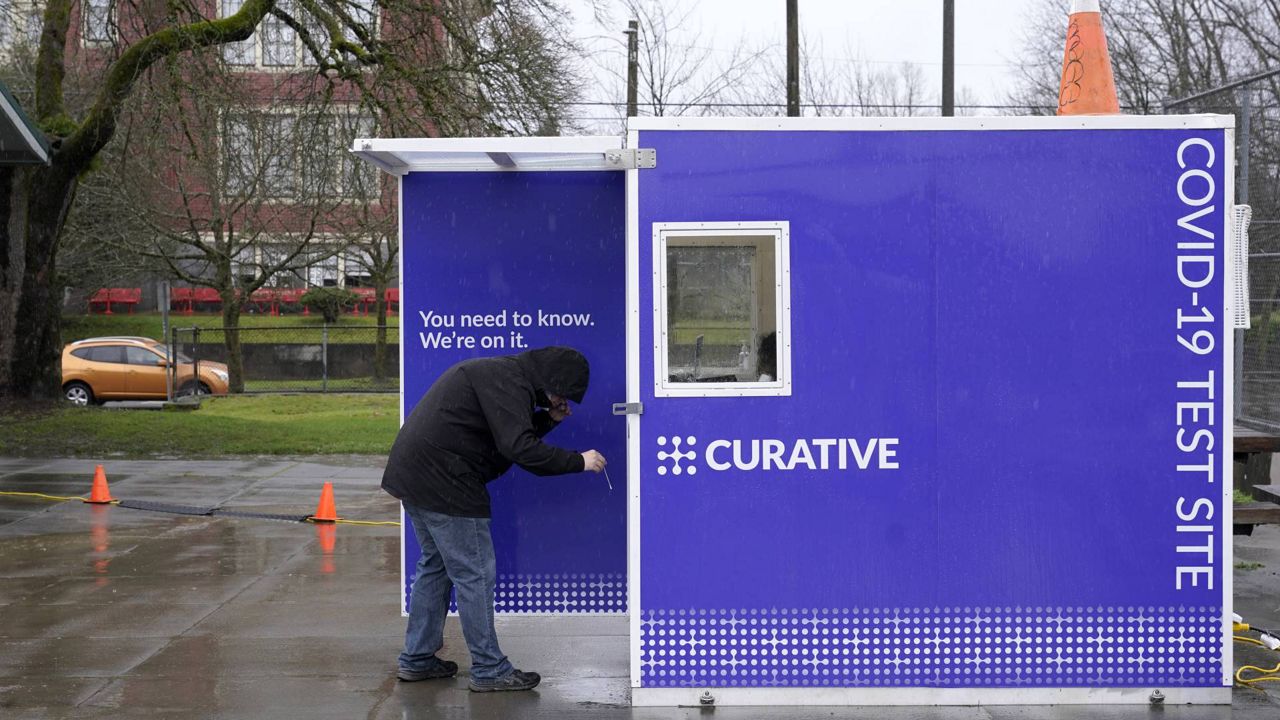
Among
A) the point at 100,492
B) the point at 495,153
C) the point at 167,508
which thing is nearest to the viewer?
the point at 495,153

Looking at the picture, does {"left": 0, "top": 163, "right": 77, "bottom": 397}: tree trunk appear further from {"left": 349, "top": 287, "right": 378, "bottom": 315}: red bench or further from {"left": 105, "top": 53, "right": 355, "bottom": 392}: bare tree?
{"left": 349, "top": 287, "right": 378, "bottom": 315}: red bench

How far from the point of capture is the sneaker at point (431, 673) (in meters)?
6.38

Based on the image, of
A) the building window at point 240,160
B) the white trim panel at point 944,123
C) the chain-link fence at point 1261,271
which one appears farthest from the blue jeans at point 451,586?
the building window at point 240,160

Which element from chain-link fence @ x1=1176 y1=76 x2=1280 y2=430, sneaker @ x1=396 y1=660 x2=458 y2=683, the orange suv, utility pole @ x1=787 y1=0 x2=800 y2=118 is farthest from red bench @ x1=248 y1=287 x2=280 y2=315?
sneaker @ x1=396 y1=660 x2=458 y2=683

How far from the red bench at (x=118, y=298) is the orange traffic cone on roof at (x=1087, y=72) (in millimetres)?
40337

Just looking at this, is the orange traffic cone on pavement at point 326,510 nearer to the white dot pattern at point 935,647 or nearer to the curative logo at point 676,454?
the white dot pattern at point 935,647

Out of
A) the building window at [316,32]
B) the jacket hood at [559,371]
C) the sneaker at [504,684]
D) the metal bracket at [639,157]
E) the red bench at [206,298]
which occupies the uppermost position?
the building window at [316,32]

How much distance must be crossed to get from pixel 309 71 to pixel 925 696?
47.5 feet

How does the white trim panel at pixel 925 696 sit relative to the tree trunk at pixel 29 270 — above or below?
below

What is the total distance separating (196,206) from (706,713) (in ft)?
93.6

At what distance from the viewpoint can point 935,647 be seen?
19.4 ft

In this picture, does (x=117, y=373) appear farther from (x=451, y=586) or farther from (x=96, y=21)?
(x=451, y=586)

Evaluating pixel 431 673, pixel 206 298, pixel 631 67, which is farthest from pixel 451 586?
pixel 206 298

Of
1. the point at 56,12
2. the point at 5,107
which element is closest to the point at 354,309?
the point at 56,12
